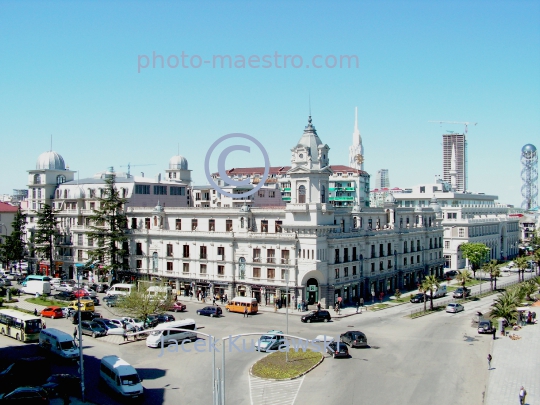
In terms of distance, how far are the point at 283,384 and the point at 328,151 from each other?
41.4 meters

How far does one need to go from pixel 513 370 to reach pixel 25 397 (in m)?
39.9

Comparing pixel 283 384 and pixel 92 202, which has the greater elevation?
pixel 92 202

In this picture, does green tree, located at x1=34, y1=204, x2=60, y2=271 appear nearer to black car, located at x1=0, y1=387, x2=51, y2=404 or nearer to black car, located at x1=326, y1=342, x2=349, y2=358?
black car, located at x1=0, y1=387, x2=51, y2=404

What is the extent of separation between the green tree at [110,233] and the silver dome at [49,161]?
2299 cm

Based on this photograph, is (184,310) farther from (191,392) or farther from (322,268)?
(191,392)

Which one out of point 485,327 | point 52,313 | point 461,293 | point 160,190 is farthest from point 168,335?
point 160,190

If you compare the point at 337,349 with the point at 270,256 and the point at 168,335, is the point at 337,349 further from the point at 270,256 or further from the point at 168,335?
the point at 270,256

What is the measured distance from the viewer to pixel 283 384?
45.2 metres

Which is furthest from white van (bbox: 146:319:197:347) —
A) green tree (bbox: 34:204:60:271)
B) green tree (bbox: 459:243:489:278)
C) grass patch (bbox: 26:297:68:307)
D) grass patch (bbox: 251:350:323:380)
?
green tree (bbox: 459:243:489:278)

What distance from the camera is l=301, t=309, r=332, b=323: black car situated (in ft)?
226

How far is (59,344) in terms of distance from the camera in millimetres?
52219

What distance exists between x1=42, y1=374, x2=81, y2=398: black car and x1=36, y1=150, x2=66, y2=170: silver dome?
76.4 metres

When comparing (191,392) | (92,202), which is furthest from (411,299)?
(92,202)

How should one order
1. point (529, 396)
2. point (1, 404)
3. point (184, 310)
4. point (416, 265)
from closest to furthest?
1. point (1, 404)
2. point (529, 396)
3. point (184, 310)
4. point (416, 265)
